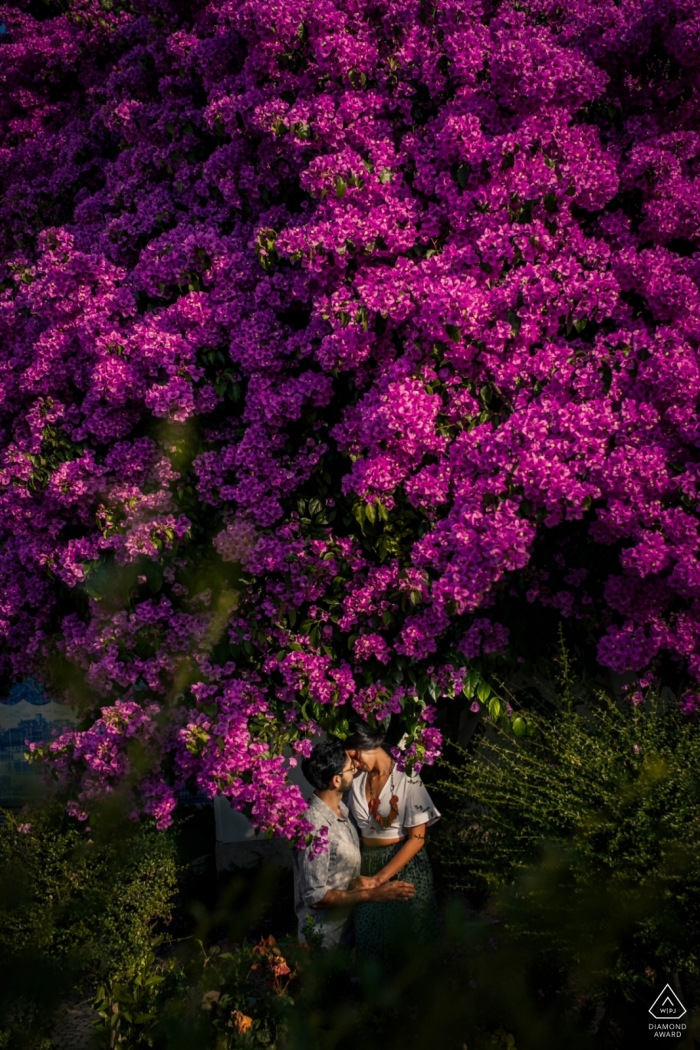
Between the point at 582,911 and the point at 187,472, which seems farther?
the point at 187,472

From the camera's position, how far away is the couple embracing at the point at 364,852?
5367 mm

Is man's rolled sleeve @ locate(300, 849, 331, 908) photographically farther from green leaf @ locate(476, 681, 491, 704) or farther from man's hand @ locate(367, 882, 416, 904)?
green leaf @ locate(476, 681, 491, 704)

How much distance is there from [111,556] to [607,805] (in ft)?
11.2

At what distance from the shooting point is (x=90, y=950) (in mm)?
5895

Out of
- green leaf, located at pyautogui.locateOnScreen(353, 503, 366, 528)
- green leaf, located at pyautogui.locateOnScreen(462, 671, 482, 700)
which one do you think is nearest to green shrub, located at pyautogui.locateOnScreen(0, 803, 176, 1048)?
green leaf, located at pyautogui.locateOnScreen(462, 671, 482, 700)

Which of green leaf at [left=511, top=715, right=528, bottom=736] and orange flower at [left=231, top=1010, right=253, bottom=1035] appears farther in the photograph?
green leaf at [left=511, top=715, right=528, bottom=736]

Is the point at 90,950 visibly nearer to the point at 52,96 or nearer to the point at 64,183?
the point at 64,183

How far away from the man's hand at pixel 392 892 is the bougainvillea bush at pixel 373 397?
65 centimetres

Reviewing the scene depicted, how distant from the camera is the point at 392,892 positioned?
17.5 ft

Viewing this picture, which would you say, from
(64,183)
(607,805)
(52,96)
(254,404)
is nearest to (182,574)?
(254,404)

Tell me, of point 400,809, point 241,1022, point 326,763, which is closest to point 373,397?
point 326,763

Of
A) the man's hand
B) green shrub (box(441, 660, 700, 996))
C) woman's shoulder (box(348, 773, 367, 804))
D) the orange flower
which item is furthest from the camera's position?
woman's shoulder (box(348, 773, 367, 804))

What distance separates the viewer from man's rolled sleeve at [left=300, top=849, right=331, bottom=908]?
5375 millimetres

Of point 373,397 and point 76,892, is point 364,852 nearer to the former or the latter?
point 76,892
